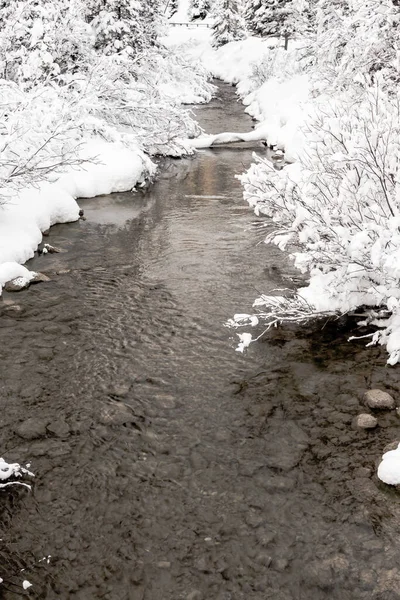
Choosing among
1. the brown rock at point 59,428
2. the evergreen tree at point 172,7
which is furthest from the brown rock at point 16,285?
the evergreen tree at point 172,7

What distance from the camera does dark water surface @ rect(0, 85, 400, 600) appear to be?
13.0 ft

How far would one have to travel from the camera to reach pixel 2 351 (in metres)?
6.72

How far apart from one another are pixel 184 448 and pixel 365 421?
69.3 inches

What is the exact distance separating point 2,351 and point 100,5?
57.5ft

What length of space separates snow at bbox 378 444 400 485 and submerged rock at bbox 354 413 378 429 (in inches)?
20.9

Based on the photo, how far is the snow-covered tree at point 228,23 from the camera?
1831 inches

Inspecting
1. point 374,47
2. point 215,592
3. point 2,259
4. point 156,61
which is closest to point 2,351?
point 2,259

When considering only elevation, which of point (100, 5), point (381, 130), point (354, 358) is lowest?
point (354, 358)

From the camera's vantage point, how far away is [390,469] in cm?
471

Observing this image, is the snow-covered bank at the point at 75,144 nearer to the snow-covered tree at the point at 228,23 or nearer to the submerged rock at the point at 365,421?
the submerged rock at the point at 365,421

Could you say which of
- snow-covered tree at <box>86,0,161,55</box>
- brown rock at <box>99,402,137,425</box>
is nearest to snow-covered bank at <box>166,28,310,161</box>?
brown rock at <box>99,402,137,425</box>

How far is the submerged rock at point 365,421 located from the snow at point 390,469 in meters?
0.53

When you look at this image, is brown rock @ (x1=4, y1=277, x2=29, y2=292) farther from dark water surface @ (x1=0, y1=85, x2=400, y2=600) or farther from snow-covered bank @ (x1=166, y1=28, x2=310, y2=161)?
snow-covered bank @ (x1=166, y1=28, x2=310, y2=161)

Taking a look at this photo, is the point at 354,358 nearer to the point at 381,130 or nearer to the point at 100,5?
the point at 381,130
